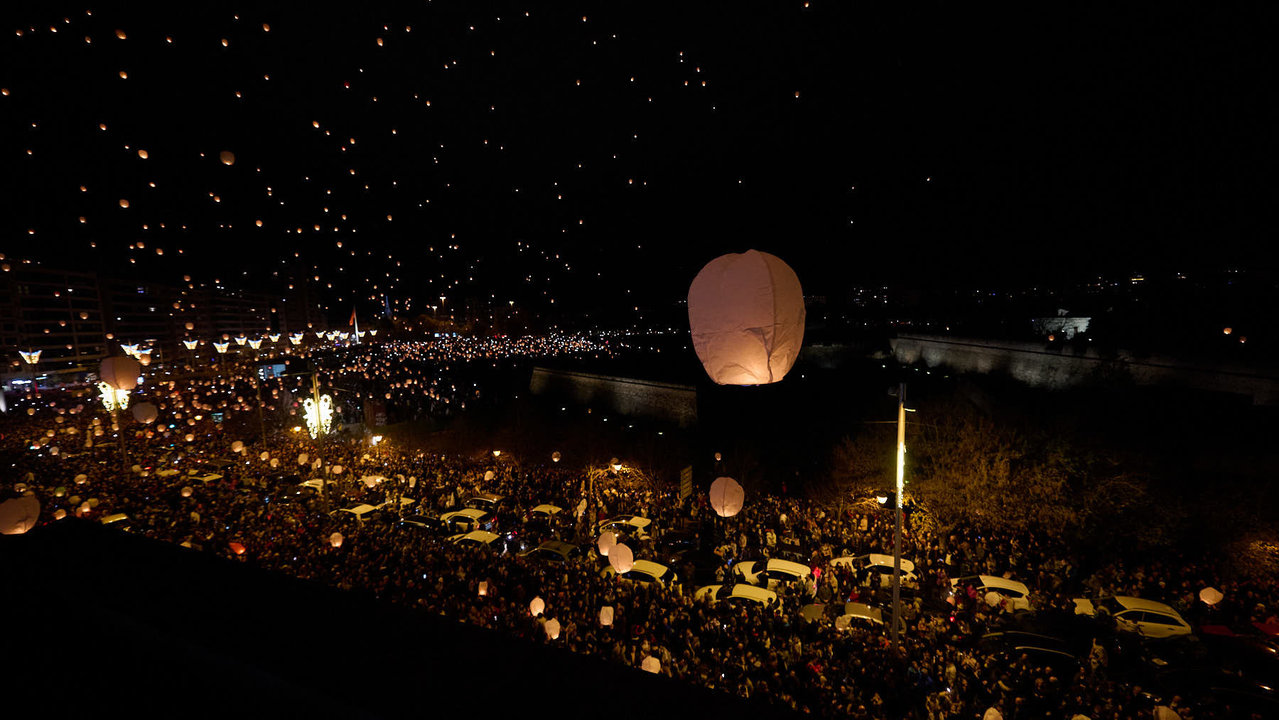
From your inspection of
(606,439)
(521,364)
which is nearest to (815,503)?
(606,439)

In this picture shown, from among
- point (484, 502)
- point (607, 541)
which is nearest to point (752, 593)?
point (607, 541)

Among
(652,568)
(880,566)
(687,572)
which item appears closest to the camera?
(880,566)

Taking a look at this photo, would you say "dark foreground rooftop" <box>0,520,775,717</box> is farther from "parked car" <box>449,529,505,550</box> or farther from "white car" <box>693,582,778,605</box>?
"parked car" <box>449,529,505,550</box>

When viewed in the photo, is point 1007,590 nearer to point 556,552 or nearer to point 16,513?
point 556,552

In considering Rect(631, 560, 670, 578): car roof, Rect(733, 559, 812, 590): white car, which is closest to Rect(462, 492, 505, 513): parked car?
Rect(631, 560, 670, 578): car roof

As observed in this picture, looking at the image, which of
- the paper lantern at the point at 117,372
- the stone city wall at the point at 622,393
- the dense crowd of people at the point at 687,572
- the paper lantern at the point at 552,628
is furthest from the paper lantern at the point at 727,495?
the stone city wall at the point at 622,393

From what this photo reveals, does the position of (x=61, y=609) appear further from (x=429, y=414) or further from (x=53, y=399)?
(x=53, y=399)
